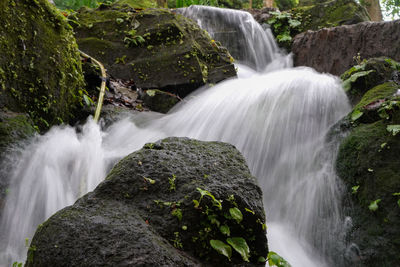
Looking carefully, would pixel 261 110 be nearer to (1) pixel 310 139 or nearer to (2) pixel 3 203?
(1) pixel 310 139

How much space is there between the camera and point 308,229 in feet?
10.3

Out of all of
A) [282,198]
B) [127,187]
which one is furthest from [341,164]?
[127,187]

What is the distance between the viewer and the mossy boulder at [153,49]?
6090 mm

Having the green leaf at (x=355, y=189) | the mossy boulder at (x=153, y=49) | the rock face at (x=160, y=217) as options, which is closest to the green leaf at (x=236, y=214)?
the rock face at (x=160, y=217)

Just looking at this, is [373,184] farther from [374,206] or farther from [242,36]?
[242,36]

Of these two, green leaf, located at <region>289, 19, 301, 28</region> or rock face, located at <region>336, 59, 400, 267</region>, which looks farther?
green leaf, located at <region>289, 19, 301, 28</region>

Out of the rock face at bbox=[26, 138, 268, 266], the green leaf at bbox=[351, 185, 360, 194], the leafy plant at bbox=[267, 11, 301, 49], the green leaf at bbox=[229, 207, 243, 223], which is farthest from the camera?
the leafy plant at bbox=[267, 11, 301, 49]

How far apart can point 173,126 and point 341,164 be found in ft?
7.72

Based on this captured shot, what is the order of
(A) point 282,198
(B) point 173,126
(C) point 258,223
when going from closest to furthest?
(C) point 258,223 → (A) point 282,198 → (B) point 173,126

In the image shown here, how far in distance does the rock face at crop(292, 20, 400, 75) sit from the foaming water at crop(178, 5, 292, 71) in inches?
31.0

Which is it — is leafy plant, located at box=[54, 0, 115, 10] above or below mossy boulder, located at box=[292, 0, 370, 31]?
above

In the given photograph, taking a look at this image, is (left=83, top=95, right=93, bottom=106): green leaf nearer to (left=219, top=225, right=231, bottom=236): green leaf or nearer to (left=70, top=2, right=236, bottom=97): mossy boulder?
(left=70, top=2, right=236, bottom=97): mossy boulder

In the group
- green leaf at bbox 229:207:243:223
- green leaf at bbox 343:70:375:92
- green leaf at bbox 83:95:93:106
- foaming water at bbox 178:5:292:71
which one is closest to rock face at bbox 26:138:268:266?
green leaf at bbox 229:207:243:223

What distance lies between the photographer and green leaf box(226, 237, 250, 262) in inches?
76.0
